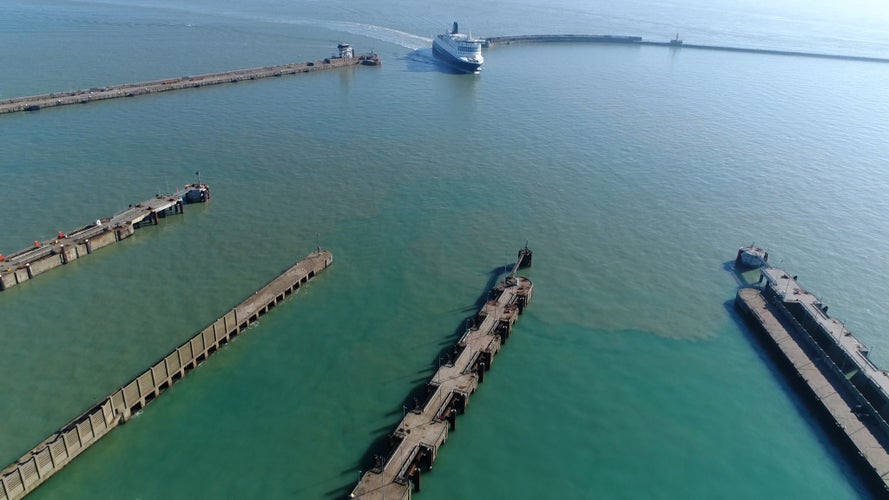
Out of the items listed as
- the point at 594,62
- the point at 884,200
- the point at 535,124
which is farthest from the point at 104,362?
the point at 594,62

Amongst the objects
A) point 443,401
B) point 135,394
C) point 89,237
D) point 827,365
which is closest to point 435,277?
point 443,401

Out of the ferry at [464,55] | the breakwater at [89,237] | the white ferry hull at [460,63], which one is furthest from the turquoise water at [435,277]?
the ferry at [464,55]

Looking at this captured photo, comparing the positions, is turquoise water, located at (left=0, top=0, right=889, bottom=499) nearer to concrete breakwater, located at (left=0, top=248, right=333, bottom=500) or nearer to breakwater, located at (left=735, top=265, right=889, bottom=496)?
concrete breakwater, located at (left=0, top=248, right=333, bottom=500)

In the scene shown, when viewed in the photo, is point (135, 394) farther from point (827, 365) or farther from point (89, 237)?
point (827, 365)

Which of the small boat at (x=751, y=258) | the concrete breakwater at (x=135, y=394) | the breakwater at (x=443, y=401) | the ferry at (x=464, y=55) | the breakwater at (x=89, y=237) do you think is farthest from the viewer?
the ferry at (x=464, y=55)

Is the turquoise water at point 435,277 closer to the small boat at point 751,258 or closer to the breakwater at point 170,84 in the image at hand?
the small boat at point 751,258

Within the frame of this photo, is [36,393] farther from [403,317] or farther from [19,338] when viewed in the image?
[403,317]
